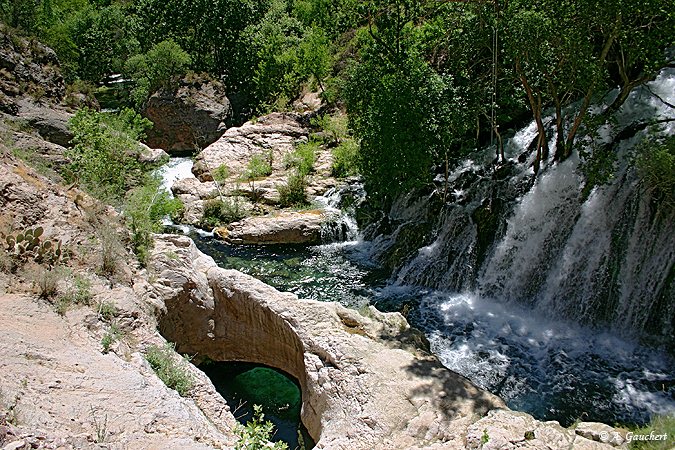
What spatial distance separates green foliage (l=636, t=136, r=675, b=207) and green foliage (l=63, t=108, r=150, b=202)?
9.58 meters

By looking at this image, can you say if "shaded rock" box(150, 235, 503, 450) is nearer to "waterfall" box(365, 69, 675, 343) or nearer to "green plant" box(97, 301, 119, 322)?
"green plant" box(97, 301, 119, 322)

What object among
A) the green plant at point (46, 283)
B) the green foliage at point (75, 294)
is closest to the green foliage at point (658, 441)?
the green foliage at point (75, 294)

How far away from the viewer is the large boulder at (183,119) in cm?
2388

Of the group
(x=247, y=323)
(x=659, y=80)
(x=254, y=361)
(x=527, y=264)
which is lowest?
(x=254, y=361)

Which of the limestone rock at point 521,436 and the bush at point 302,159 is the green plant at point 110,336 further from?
the bush at point 302,159

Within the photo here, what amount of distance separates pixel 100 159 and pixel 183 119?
40.1 ft

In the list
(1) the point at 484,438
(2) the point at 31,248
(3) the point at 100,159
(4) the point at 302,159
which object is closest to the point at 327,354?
(1) the point at 484,438

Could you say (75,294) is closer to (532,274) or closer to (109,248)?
(109,248)

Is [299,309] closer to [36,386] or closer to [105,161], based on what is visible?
[36,386]

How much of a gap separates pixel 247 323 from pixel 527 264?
6.19 metres

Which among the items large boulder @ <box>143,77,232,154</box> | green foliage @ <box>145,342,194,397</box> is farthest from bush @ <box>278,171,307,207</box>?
green foliage @ <box>145,342,194,397</box>

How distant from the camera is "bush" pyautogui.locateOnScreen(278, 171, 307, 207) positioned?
→ 1662 centimetres

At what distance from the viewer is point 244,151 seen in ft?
65.7

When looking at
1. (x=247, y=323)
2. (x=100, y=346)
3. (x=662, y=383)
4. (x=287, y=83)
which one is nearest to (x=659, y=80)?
(x=662, y=383)
